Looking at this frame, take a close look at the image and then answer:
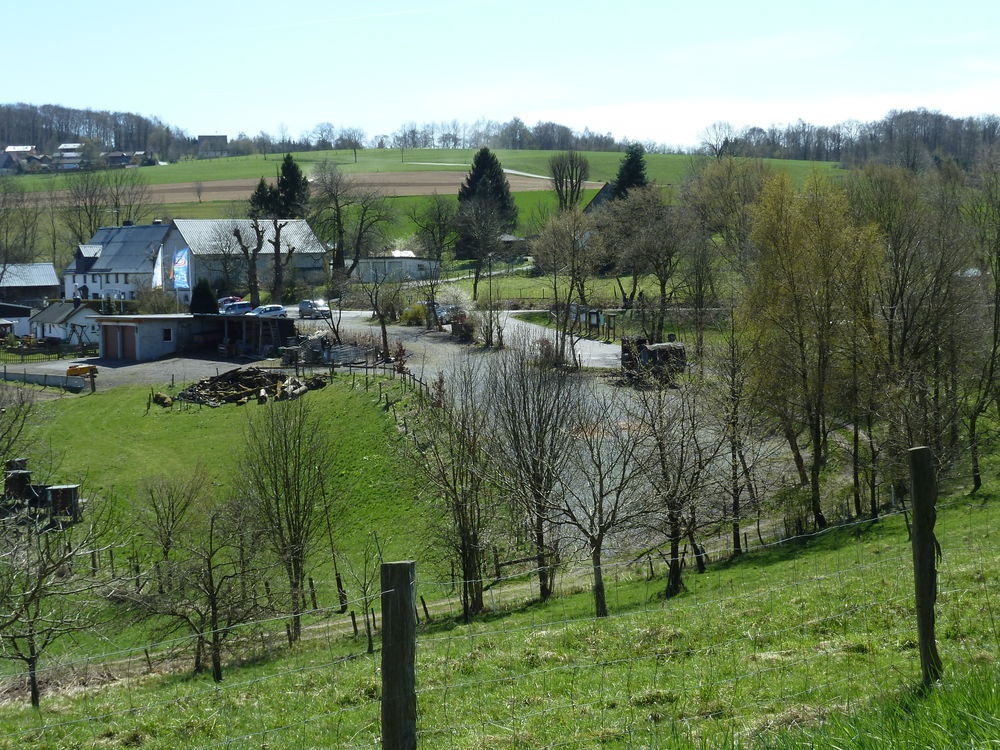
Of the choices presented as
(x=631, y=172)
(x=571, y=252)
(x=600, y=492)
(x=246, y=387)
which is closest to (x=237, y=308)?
(x=246, y=387)

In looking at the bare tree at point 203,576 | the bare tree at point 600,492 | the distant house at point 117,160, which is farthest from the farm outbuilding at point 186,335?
the distant house at point 117,160

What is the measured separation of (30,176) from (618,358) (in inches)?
6119

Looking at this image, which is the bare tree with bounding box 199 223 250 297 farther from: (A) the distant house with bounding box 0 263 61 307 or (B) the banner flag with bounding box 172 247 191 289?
(A) the distant house with bounding box 0 263 61 307

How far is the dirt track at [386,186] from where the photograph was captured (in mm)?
130500

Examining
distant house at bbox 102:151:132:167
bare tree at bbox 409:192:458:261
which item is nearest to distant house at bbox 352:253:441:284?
bare tree at bbox 409:192:458:261

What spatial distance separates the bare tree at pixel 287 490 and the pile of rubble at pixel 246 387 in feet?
52.8

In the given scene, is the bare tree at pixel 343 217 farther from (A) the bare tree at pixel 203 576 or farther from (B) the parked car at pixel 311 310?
(A) the bare tree at pixel 203 576

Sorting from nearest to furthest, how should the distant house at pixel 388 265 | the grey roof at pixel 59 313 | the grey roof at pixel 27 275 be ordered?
the grey roof at pixel 59 313
the distant house at pixel 388 265
the grey roof at pixel 27 275

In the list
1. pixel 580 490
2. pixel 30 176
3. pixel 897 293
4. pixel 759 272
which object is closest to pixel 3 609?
pixel 580 490

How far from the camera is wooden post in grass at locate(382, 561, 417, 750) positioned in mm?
5082

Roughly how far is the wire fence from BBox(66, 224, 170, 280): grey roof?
79593mm

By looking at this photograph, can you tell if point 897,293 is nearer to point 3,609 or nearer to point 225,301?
point 3,609

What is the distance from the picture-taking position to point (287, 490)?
2764cm

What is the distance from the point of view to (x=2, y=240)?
367 ft
